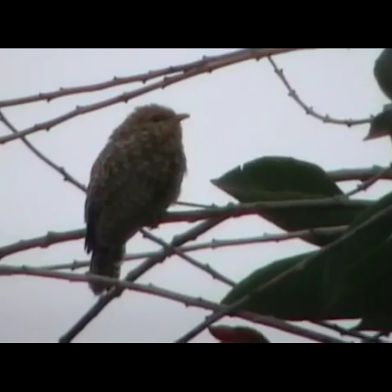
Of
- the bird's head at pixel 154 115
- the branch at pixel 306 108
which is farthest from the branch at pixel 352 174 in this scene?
the bird's head at pixel 154 115

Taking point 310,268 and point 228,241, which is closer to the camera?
point 310,268

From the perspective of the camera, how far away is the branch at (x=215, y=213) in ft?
5.70

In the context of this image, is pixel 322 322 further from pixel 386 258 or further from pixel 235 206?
pixel 235 206

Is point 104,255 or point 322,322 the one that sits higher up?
point 104,255

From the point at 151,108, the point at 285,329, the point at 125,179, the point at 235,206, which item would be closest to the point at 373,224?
the point at 285,329

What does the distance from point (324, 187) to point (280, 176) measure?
0.26 ft

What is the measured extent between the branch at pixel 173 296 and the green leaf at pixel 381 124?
1.83 feet

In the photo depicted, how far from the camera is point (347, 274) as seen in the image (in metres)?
1.46

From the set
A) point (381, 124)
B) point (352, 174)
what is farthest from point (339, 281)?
point (352, 174)

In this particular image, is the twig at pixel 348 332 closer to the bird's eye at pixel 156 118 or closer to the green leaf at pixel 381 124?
the green leaf at pixel 381 124

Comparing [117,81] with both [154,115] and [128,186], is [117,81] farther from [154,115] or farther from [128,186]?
[154,115]

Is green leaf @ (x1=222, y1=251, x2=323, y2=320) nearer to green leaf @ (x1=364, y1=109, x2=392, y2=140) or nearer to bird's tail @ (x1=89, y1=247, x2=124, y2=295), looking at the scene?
green leaf @ (x1=364, y1=109, x2=392, y2=140)

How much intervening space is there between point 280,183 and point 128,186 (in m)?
1.85

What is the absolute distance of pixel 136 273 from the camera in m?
1.91
